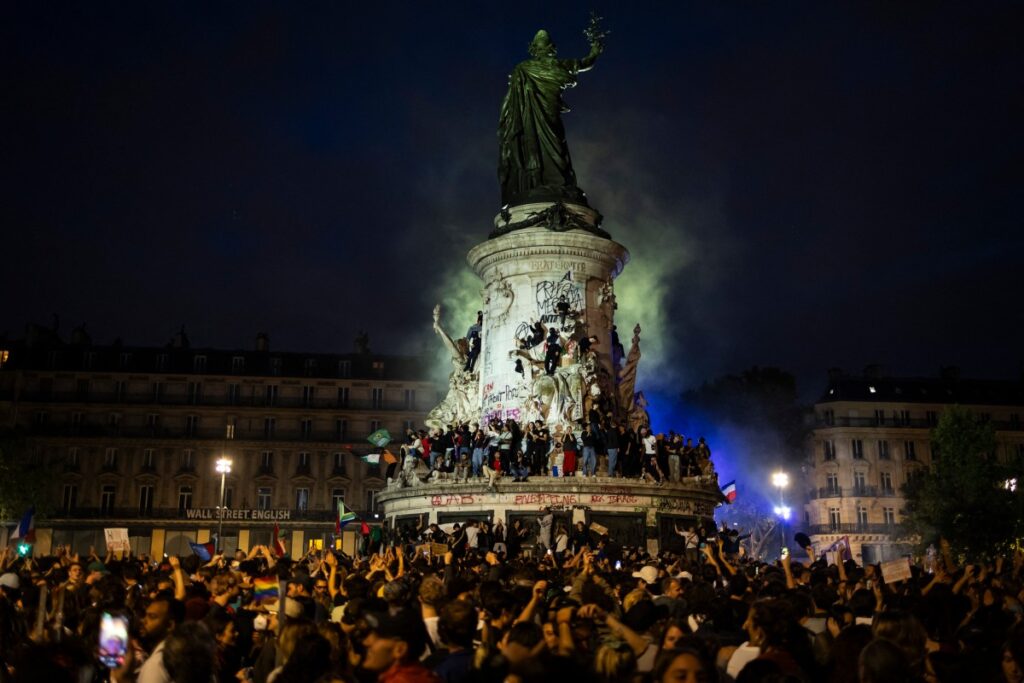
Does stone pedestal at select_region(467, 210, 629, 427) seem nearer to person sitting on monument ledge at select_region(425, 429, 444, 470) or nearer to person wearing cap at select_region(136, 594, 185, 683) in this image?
person sitting on monument ledge at select_region(425, 429, 444, 470)

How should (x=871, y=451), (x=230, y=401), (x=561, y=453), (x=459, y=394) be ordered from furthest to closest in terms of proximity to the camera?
(x=871, y=451) → (x=230, y=401) → (x=459, y=394) → (x=561, y=453)

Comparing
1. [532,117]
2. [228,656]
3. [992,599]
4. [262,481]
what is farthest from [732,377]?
[228,656]

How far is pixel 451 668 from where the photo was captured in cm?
694

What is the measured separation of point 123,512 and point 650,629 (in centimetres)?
6865

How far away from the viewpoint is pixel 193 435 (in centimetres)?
7312

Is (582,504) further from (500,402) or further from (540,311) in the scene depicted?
(540,311)

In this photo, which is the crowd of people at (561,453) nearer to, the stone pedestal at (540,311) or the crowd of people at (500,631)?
the stone pedestal at (540,311)

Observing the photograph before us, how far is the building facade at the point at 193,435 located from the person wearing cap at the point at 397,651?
64.9m

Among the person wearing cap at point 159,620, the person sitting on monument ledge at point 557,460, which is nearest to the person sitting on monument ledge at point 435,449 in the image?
the person sitting on monument ledge at point 557,460

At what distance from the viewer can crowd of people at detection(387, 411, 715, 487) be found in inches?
1346

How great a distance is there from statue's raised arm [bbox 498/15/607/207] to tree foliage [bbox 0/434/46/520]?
1256 inches

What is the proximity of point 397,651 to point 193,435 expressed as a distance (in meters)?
70.7

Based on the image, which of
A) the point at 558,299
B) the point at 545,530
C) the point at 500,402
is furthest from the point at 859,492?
the point at 545,530

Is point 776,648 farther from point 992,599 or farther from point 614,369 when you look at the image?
point 614,369
